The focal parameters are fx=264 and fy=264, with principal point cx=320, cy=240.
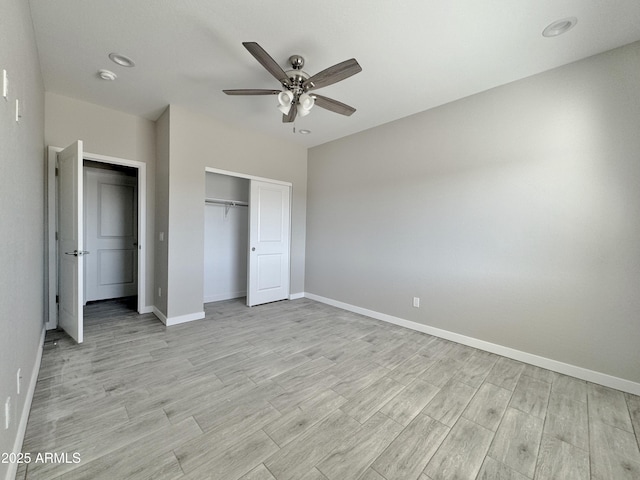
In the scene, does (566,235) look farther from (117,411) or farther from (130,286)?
(130,286)

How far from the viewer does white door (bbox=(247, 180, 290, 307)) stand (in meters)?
4.36

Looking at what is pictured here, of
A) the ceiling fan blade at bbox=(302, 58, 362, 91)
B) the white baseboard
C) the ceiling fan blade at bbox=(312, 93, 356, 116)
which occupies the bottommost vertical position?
the white baseboard

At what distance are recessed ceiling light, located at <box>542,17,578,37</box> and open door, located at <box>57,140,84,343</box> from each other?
4.31m

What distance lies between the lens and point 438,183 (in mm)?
3281

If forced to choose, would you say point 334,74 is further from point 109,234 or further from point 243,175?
point 109,234

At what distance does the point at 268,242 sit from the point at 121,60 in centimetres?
287

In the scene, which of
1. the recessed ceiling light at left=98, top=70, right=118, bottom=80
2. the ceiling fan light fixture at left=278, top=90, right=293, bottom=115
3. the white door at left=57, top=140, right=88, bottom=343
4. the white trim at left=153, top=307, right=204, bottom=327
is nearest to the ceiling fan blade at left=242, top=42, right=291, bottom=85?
the ceiling fan light fixture at left=278, top=90, right=293, bottom=115

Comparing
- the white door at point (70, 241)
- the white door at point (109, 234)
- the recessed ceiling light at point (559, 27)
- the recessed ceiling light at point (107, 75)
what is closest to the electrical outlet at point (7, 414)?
the white door at point (70, 241)

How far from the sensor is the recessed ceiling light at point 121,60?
2.43m

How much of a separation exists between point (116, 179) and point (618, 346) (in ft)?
22.4

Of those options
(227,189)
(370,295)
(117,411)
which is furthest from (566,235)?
(227,189)

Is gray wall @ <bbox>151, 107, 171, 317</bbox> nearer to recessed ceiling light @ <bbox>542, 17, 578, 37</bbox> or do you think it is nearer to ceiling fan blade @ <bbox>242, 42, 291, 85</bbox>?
ceiling fan blade @ <bbox>242, 42, 291, 85</bbox>

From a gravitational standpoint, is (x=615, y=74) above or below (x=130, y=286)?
above

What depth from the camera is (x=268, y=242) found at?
456 cm
